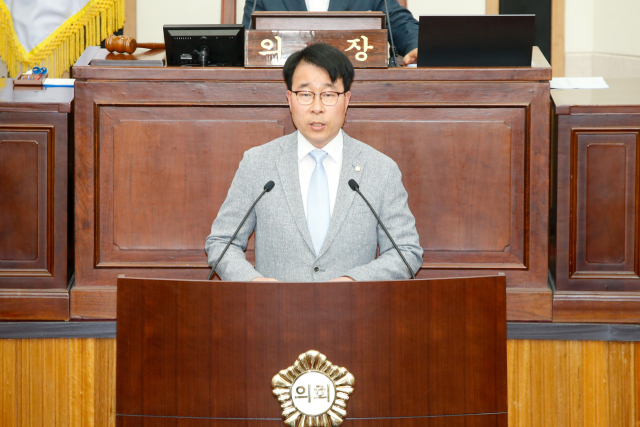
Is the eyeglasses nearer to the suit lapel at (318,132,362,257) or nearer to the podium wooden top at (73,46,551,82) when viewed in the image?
the suit lapel at (318,132,362,257)

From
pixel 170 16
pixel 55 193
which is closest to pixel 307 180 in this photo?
pixel 55 193

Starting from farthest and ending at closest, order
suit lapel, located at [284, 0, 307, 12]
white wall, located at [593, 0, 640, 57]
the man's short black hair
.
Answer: white wall, located at [593, 0, 640, 57] → suit lapel, located at [284, 0, 307, 12] → the man's short black hair

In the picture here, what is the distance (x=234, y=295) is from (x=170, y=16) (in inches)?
120

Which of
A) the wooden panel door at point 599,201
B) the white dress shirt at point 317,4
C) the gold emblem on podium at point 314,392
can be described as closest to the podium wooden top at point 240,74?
the wooden panel door at point 599,201

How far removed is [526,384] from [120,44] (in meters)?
1.61

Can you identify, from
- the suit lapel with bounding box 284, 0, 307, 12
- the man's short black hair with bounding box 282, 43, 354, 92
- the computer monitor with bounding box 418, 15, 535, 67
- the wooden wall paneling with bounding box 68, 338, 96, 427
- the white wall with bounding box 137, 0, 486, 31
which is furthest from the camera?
the white wall with bounding box 137, 0, 486, 31

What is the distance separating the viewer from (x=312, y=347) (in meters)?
1.28

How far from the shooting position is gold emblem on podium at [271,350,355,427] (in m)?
1.27

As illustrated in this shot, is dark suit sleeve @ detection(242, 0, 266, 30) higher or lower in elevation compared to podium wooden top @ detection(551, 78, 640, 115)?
higher

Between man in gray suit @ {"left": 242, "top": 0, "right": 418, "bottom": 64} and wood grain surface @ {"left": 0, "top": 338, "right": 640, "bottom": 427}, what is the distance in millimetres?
1259

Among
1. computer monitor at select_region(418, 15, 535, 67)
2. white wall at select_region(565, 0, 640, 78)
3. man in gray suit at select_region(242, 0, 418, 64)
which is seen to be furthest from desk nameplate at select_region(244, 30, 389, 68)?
white wall at select_region(565, 0, 640, 78)

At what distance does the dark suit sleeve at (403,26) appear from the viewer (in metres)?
2.79

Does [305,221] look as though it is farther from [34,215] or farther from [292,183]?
[34,215]

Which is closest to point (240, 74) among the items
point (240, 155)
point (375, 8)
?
point (240, 155)
